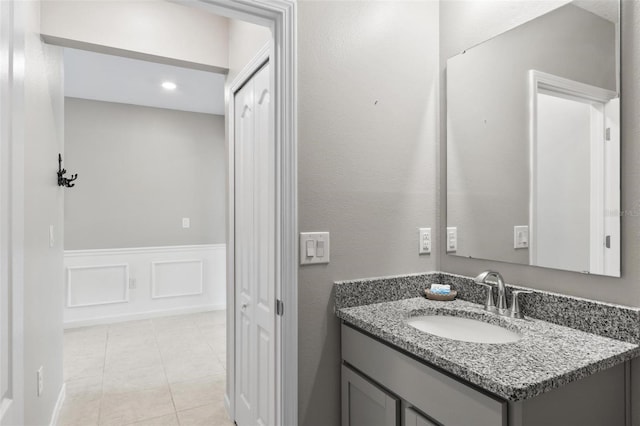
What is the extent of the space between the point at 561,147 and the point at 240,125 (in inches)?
65.4

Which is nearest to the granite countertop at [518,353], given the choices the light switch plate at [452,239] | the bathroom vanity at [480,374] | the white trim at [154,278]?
the bathroom vanity at [480,374]

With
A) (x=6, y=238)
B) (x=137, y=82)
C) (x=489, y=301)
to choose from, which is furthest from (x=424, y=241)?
(x=137, y=82)

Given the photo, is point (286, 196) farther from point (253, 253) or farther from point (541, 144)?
point (541, 144)

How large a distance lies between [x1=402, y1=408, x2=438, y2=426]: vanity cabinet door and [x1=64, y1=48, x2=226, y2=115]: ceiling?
3.31 meters

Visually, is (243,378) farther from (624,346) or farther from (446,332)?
(624,346)

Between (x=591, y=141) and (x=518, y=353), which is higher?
(x=591, y=141)

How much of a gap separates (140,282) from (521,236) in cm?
440

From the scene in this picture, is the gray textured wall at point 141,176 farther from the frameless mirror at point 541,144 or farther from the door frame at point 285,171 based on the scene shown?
the frameless mirror at point 541,144

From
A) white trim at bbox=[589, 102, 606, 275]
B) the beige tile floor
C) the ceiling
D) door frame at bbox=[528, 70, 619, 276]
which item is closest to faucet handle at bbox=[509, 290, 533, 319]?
door frame at bbox=[528, 70, 619, 276]

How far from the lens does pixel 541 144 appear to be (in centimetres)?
136

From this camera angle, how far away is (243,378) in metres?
2.17

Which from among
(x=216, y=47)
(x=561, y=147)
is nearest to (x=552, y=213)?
(x=561, y=147)

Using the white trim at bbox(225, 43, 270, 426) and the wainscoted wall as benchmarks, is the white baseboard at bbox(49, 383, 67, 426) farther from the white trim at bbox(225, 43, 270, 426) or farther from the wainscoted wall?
the wainscoted wall

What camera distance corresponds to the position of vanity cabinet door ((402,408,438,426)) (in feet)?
3.55
